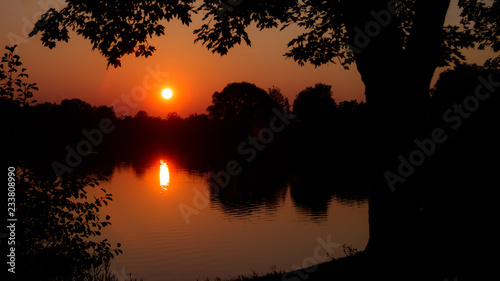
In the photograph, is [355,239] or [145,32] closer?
[145,32]

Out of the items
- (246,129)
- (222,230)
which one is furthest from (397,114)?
(246,129)

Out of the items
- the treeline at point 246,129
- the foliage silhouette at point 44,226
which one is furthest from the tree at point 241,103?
the foliage silhouette at point 44,226

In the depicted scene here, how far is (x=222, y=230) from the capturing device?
116ft

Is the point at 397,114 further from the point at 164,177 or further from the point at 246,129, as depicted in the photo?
the point at 246,129

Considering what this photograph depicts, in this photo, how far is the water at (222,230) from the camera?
86.2ft

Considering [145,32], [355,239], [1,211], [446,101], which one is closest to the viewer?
[1,211]

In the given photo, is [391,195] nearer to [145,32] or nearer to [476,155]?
[145,32]

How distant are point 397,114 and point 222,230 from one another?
28118 millimetres

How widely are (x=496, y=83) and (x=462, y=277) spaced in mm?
15118

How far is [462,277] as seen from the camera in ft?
29.8

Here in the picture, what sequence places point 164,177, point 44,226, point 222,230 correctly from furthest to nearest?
point 164,177, point 222,230, point 44,226

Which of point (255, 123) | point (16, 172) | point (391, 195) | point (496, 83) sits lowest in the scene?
point (391, 195)

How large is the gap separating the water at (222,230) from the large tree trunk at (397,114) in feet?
47.9

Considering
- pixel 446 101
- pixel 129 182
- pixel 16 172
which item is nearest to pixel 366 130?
pixel 16 172
